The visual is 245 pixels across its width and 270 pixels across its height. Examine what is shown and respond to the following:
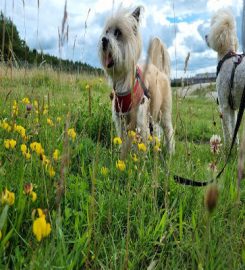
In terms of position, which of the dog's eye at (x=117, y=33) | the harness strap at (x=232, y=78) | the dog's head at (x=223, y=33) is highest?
the dog's head at (x=223, y=33)

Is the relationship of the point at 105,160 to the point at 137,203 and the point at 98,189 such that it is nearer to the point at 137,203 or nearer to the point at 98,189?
the point at 98,189

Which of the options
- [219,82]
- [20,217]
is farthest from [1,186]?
[219,82]

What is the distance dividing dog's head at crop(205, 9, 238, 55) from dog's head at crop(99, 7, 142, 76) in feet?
4.50

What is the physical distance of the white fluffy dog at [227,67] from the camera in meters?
4.90

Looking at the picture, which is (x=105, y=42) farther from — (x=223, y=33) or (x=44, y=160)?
(x=44, y=160)

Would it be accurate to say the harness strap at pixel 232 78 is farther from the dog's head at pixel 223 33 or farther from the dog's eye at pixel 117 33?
the dog's eye at pixel 117 33

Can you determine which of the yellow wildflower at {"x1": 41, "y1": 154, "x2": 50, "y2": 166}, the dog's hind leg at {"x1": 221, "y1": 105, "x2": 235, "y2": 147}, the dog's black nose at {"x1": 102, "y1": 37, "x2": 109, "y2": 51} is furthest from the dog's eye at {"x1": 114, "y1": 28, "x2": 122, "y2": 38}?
the yellow wildflower at {"x1": 41, "y1": 154, "x2": 50, "y2": 166}

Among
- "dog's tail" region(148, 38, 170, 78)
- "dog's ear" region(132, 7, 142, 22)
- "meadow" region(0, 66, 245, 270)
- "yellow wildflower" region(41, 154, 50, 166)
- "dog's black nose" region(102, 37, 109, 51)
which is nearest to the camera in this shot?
"meadow" region(0, 66, 245, 270)

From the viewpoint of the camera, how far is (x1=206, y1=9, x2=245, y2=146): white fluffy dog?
4.90m

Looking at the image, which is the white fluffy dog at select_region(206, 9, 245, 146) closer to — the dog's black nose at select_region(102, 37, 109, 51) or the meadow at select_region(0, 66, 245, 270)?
the dog's black nose at select_region(102, 37, 109, 51)

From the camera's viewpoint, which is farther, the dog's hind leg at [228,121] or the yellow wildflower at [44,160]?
the dog's hind leg at [228,121]

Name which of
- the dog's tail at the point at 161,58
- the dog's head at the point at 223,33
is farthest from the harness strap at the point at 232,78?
the dog's tail at the point at 161,58

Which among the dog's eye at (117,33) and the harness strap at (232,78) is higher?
the dog's eye at (117,33)

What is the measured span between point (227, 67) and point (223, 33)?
59cm
